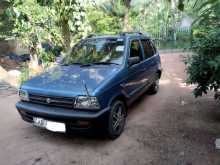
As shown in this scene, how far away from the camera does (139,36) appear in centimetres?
601

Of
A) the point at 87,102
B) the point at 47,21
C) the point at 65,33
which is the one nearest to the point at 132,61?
the point at 87,102

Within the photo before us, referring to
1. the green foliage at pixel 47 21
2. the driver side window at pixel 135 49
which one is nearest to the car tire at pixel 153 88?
the driver side window at pixel 135 49

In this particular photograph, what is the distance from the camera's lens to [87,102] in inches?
152

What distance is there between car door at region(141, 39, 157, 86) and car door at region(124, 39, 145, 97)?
0.29m

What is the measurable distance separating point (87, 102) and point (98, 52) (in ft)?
5.22

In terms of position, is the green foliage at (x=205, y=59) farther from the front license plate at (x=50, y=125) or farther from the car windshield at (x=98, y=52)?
the front license plate at (x=50, y=125)

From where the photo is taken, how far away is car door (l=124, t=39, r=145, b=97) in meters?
4.95

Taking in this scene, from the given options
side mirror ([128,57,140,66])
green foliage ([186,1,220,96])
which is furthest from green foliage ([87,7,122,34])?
green foliage ([186,1,220,96])

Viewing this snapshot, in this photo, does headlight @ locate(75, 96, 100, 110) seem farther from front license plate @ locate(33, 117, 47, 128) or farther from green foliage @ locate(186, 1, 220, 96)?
green foliage @ locate(186, 1, 220, 96)

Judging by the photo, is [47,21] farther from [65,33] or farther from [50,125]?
[50,125]

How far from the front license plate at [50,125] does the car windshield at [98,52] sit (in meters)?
1.47

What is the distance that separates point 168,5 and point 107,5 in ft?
14.9

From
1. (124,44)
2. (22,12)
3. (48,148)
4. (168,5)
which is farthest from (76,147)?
(168,5)

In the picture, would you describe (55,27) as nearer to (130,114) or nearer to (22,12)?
(22,12)
